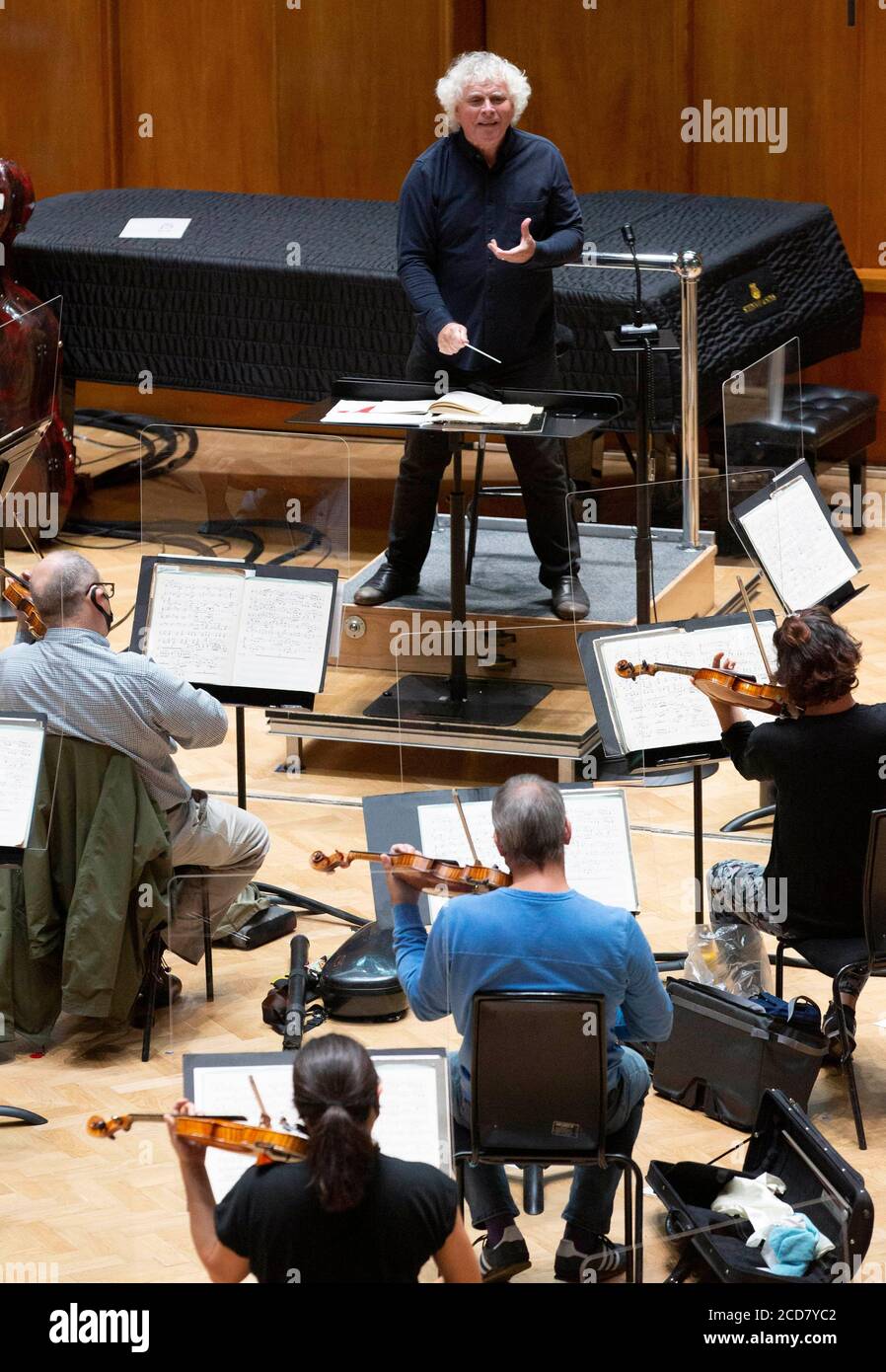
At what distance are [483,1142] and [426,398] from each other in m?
2.68

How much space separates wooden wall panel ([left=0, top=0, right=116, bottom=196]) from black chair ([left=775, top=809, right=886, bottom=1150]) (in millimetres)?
6439

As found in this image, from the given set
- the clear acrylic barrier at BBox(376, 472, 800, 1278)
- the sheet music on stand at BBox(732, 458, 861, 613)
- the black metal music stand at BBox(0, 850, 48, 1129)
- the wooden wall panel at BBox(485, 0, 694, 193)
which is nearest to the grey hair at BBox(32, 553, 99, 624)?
the black metal music stand at BBox(0, 850, 48, 1129)

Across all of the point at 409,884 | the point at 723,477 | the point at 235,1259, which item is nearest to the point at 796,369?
the point at 723,477

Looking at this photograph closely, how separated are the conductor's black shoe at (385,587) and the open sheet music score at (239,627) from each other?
106 cm

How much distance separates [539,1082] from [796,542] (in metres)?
2.14

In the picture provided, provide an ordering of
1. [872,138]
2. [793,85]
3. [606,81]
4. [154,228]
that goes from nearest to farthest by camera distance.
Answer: [154,228] < [872,138] < [793,85] < [606,81]

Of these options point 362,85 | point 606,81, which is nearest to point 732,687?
point 606,81

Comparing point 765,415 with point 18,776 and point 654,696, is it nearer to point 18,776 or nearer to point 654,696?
point 654,696

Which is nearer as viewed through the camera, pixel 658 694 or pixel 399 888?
pixel 399 888

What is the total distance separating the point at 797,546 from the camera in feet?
16.4

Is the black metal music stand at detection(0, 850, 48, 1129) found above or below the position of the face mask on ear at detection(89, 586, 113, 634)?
below

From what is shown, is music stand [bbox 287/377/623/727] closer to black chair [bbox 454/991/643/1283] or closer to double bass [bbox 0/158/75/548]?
double bass [bbox 0/158/75/548]

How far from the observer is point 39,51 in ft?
30.0

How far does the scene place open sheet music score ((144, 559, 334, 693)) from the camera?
475 centimetres
